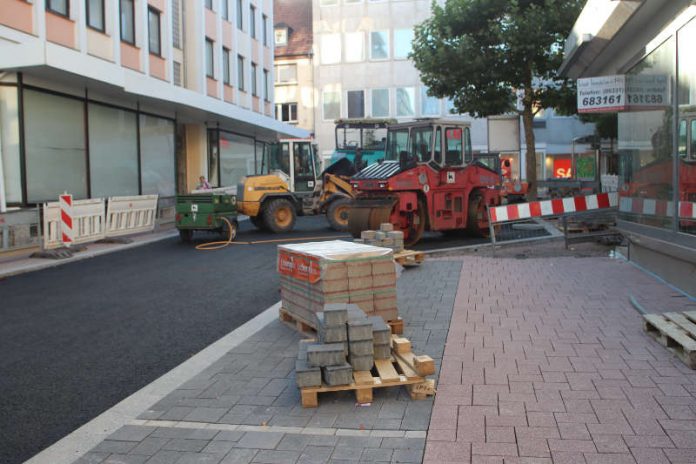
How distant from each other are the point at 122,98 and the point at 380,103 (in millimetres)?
28320

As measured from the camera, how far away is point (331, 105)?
49.8 metres

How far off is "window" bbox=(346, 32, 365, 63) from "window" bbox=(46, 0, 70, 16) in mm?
30811

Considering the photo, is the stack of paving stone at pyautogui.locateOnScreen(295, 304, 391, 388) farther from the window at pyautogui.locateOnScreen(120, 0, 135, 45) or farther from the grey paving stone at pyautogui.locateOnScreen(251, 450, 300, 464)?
the window at pyautogui.locateOnScreen(120, 0, 135, 45)

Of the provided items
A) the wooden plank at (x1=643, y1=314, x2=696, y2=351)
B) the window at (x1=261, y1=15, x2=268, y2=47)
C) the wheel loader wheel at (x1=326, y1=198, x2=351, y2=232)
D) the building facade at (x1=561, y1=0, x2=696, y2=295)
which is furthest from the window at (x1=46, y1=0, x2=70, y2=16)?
the window at (x1=261, y1=15, x2=268, y2=47)

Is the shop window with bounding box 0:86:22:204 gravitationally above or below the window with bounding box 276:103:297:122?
below

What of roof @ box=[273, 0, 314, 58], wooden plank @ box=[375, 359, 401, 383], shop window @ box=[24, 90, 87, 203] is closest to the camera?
wooden plank @ box=[375, 359, 401, 383]

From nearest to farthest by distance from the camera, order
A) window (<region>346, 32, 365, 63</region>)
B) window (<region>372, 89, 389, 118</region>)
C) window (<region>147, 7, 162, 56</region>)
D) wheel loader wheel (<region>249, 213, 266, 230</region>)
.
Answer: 1. wheel loader wheel (<region>249, 213, 266, 230</region>)
2. window (<region>147, 7, 162, 56</region>)
3. window (<region>372, 89, 389, 118</region>)
4. window (<region>346, 32, 365, 63</region>)

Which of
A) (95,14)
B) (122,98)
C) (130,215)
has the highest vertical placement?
(95,14)

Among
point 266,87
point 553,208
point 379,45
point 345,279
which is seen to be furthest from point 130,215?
point 379,45

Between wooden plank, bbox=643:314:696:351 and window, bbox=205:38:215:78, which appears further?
window, bbox=205:38:215:78

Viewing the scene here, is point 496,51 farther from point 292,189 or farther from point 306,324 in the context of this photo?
point 306,324

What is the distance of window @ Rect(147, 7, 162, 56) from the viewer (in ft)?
85.7

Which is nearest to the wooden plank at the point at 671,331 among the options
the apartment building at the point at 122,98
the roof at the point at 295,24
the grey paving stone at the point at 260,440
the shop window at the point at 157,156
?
the grey paving stone at the point at 260,440

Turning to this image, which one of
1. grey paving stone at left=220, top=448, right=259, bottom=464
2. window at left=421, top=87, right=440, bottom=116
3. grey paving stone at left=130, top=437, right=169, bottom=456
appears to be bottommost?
grey paving stone at left=130, top=437, right=169, bottom=456
